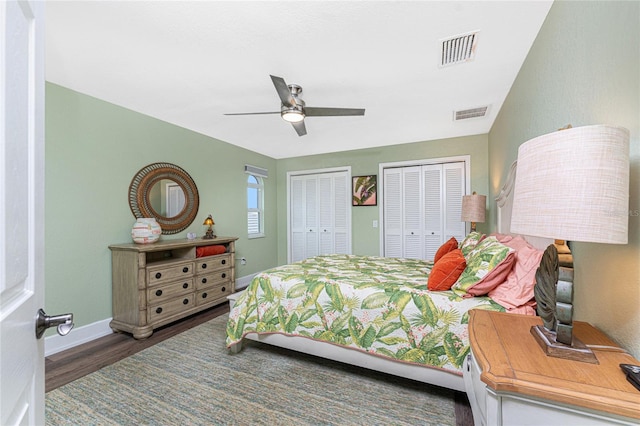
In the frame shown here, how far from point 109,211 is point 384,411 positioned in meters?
3.23

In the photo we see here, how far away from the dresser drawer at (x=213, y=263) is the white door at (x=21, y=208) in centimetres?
278

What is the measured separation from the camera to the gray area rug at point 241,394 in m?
1.66

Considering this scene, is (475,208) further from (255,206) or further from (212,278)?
(255,206)

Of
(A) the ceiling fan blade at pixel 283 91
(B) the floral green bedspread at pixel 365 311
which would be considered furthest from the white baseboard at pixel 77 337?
(A) the ceiling fan blade at pixel 283 91

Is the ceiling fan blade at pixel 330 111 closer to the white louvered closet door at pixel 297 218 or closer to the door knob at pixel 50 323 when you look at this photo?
the door knob at pixel 50 323

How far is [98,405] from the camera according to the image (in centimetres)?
177

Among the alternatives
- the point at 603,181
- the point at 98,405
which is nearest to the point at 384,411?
the point at 603,181

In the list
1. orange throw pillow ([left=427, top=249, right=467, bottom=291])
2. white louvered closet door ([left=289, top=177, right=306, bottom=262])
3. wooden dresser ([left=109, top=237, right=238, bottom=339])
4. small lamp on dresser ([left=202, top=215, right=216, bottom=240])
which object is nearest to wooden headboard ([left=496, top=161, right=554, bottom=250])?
orange throw pillow ([left=427, top=249, right=467, bottom=291])

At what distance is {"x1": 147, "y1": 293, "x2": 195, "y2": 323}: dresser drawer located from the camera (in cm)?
280

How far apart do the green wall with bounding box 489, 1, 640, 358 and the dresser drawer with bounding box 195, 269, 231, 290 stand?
136 inches

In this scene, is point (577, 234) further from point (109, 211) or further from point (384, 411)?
point (109, 211)

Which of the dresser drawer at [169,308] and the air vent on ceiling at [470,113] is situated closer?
the dresser drawer at [169,308]

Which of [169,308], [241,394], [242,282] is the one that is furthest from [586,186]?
[242,282]

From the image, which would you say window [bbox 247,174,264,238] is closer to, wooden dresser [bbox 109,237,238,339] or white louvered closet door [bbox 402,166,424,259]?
wooden dresser [bbox 109,237,238,339]
